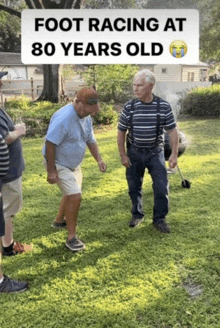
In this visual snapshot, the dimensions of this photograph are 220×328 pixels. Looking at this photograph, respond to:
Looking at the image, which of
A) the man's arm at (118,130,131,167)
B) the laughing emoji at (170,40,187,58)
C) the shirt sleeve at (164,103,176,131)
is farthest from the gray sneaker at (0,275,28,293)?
the laughing emoji at (170,40,187,58)

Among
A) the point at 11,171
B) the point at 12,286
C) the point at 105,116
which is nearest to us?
the point at 12,286

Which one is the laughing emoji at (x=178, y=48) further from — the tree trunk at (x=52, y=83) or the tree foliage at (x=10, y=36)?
the tree foliage at (x=10, y=36)

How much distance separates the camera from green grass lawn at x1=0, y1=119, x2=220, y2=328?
291cm

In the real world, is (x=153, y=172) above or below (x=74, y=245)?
above

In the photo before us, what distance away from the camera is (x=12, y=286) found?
3229 millimetres

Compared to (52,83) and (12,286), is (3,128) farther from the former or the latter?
(52,83)

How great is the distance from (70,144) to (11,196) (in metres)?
→ 0.79

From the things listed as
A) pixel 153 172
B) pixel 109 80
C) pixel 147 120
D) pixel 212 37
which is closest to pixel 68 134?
pixel 147 120

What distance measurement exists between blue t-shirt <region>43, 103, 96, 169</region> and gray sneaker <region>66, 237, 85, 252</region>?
33.4 inches

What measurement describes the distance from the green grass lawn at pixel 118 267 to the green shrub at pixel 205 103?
1154 cm

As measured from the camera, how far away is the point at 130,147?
4270mm

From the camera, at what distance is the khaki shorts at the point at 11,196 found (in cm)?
344

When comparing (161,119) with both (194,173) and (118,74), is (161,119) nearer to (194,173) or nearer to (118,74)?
(194,173)

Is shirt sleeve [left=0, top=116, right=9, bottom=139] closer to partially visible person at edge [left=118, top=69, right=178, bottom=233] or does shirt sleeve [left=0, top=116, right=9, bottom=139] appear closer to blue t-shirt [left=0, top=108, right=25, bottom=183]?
blue t-shirt [left=0, top=108, right=25, bottom=183]
